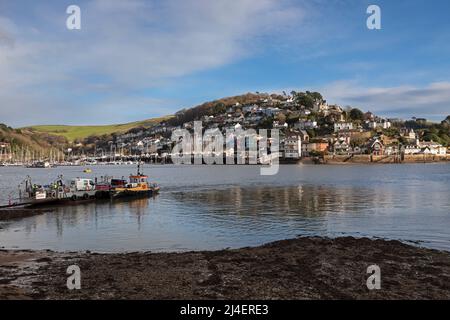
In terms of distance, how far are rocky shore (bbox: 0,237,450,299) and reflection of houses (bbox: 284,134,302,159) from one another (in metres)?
143

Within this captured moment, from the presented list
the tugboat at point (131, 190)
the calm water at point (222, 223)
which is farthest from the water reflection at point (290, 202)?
the tugboat at point (131, 190)

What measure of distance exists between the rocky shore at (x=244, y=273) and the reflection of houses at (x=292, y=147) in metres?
143

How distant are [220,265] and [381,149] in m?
158

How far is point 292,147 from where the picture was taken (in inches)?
6481

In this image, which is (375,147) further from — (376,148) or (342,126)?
(342,126)

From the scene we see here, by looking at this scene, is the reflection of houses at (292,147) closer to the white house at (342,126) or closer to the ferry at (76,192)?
the white house at (342,126)

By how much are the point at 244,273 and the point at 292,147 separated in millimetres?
152090

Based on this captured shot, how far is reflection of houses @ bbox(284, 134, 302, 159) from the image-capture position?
16262 centimetres

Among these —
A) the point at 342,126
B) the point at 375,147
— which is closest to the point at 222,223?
the point at 375,147

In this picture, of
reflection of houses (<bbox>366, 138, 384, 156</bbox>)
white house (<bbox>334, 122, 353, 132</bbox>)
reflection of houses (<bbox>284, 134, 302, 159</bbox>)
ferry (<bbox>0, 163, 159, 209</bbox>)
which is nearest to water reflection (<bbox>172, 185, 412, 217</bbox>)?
ferry (<bbox>0, 163, 159, 209</bbox>)

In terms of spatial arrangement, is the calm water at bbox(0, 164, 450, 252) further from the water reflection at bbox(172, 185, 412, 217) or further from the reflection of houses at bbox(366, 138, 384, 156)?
the reflection of houses at bbox(366, 138, 384, 156)

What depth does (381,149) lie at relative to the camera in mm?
162375
